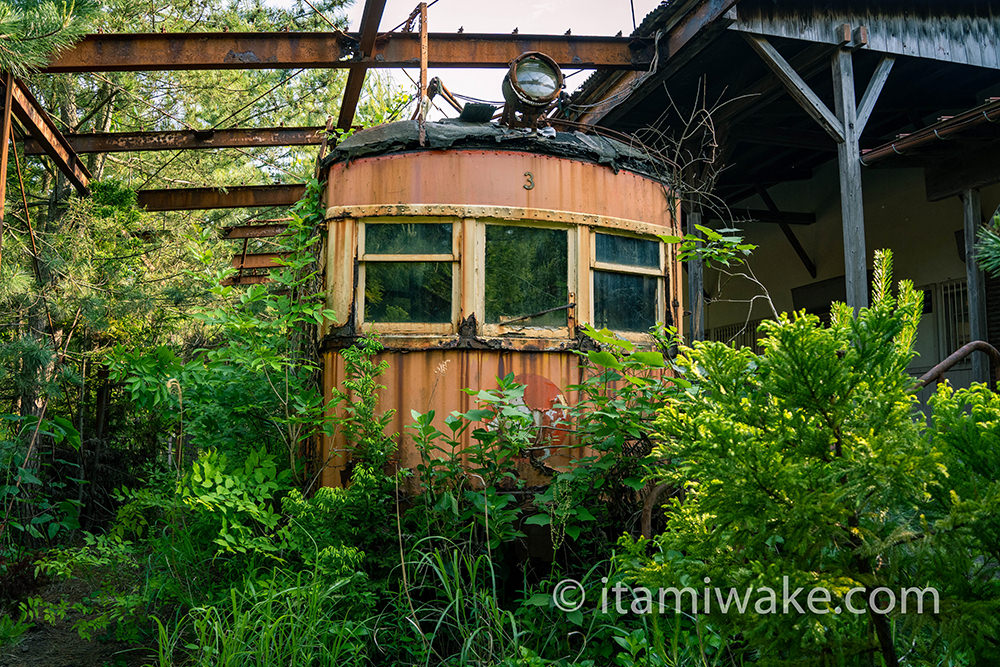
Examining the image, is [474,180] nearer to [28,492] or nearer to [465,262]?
[465,262]

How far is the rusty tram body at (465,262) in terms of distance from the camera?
5.09 m

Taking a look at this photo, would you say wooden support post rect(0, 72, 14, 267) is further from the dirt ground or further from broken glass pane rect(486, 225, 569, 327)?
broken glass pane rect(486, 225, 569, 327)

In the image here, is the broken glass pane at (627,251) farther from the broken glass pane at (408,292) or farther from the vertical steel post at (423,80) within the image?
the vertical steel post at (423,80)

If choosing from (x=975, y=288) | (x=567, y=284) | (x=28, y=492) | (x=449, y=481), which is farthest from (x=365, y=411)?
(x=975, y=288)

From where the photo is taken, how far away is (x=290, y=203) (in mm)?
10180

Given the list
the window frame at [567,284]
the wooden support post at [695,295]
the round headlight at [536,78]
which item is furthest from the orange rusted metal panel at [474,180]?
the wooden support post at [695,295]

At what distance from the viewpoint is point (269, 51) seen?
761 centimetres

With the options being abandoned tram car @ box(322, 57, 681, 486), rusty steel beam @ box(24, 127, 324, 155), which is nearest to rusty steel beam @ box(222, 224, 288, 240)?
rusty steel beam @ box(24, 127, 324, 155)

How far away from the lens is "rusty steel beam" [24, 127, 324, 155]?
8977mm

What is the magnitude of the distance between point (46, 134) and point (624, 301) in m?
6.11

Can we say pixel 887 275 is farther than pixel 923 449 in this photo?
Yes

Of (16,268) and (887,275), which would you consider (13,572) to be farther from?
(887,275)

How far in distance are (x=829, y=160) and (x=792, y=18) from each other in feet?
13.8

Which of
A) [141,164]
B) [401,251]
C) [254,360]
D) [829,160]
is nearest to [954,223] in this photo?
[829,160]
